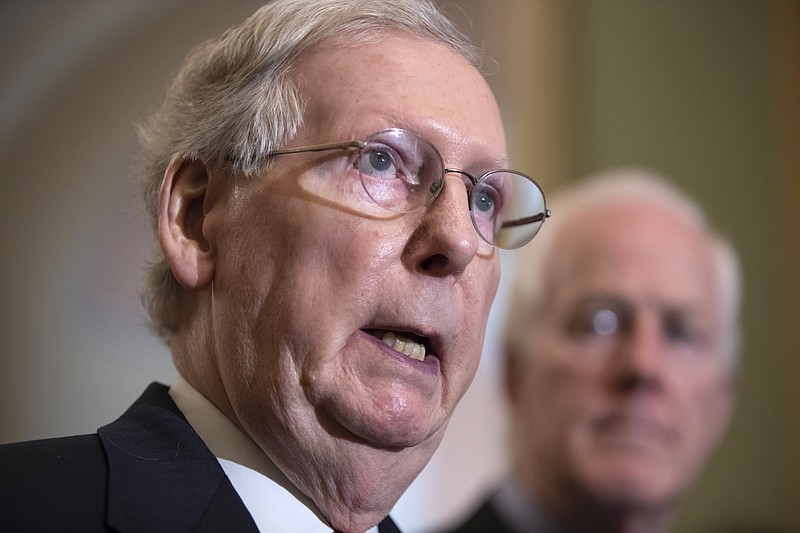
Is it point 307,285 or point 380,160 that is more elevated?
point 380,160

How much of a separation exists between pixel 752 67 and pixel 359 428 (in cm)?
344

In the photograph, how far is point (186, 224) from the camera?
3.75 feet

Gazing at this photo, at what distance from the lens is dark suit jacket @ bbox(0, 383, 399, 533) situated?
0.96 m

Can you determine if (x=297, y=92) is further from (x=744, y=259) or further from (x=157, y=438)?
(x=744, y=259)

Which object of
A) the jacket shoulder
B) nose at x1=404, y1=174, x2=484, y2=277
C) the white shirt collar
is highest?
nose at x1=404, y1=174, x2=484, y2=277

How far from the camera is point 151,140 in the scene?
1275 millimetres

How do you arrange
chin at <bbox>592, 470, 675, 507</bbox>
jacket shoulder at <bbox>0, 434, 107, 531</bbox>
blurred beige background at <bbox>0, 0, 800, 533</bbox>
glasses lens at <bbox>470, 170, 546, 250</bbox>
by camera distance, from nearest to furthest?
jacket shoulder at <bbox>0, 434, 107, 531</bbox> < glasses lens at <bbox>470, 170, 546, 250</bbox> < blurred beige background at <bbox>0, 0, 800, 533</bbox> < chin at <bbox>592, 470, 675, 507</bbox>

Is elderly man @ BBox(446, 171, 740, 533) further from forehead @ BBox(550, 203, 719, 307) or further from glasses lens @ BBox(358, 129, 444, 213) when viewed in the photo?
glasses lens @ BBox(358, 129, 444, 213)

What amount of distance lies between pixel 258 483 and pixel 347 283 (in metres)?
0.26

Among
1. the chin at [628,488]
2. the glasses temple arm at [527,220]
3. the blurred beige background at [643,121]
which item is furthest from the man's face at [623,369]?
the glasses temple arm at [527,220]

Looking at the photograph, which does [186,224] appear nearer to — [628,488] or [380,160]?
[380,160]

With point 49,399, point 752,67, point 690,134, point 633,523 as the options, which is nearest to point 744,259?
point 690,134

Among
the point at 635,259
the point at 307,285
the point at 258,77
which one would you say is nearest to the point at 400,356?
the point at 307,285

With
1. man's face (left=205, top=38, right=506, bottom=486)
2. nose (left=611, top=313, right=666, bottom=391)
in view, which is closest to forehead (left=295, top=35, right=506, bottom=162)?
man's face (left=205, top=38, right=506, bottom=486)
